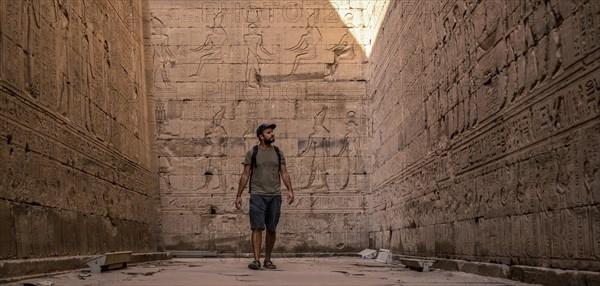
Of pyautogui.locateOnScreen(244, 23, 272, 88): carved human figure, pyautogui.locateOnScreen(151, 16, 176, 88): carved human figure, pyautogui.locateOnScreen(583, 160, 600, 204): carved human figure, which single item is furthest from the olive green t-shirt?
pyautogui.locateOnScreen(151, 16, 176, 88): carved human figure

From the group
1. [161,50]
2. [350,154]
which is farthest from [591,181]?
[161,50]

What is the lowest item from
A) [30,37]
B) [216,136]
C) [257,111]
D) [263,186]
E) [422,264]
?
[422,264]

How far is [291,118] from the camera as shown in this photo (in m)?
15.4

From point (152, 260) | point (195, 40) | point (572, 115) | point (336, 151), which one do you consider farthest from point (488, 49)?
point (195, 40)

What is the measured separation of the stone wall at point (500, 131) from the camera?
15.1 feet

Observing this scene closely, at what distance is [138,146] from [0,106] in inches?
244

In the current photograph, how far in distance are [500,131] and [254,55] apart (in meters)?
9.80

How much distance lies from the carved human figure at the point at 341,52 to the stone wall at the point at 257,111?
2 centimetres

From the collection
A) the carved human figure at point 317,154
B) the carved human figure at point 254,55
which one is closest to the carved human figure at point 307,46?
the carved human figure at point 254,55

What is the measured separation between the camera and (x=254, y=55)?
611 inches

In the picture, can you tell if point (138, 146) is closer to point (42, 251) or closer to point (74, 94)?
point (74, 94)

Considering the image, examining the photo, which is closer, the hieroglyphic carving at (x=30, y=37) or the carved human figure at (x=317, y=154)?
the hieroglyphic carving at (x=30, y=37)

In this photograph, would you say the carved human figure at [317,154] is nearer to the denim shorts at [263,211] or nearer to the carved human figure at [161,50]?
the carved human figure at [161,50]

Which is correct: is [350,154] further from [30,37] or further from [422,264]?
[30,37]
